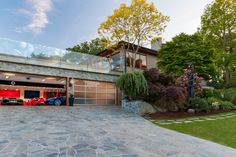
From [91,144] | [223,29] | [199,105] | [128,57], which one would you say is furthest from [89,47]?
[91,144]

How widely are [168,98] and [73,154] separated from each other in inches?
338

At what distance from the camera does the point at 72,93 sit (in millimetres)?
14992

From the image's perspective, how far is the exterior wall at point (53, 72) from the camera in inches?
485

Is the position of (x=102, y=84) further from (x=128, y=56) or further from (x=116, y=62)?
(x=128, y=56)

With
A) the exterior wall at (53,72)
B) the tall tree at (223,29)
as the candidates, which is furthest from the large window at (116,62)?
the tall tree at (223,29)

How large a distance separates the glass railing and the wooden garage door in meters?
1.33

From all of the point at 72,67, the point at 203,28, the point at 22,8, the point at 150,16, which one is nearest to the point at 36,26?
the point at 22,8

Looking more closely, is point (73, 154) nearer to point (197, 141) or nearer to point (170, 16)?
point (197, 141)

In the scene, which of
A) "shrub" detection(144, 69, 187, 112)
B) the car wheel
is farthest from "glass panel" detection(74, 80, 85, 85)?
"shrub" detection(144, 69, 187, 112)

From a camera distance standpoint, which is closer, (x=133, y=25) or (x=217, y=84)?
(x=133, y=25)

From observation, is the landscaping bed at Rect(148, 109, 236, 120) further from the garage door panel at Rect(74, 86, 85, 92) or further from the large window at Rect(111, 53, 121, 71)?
the large window at Rect(111, 53, 121, 71)

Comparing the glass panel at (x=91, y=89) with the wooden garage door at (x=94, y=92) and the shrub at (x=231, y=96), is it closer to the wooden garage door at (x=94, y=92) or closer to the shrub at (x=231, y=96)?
the wooden garage door at (x=94, y=92)

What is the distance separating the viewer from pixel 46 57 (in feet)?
45.2

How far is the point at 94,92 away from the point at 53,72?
431 cm
